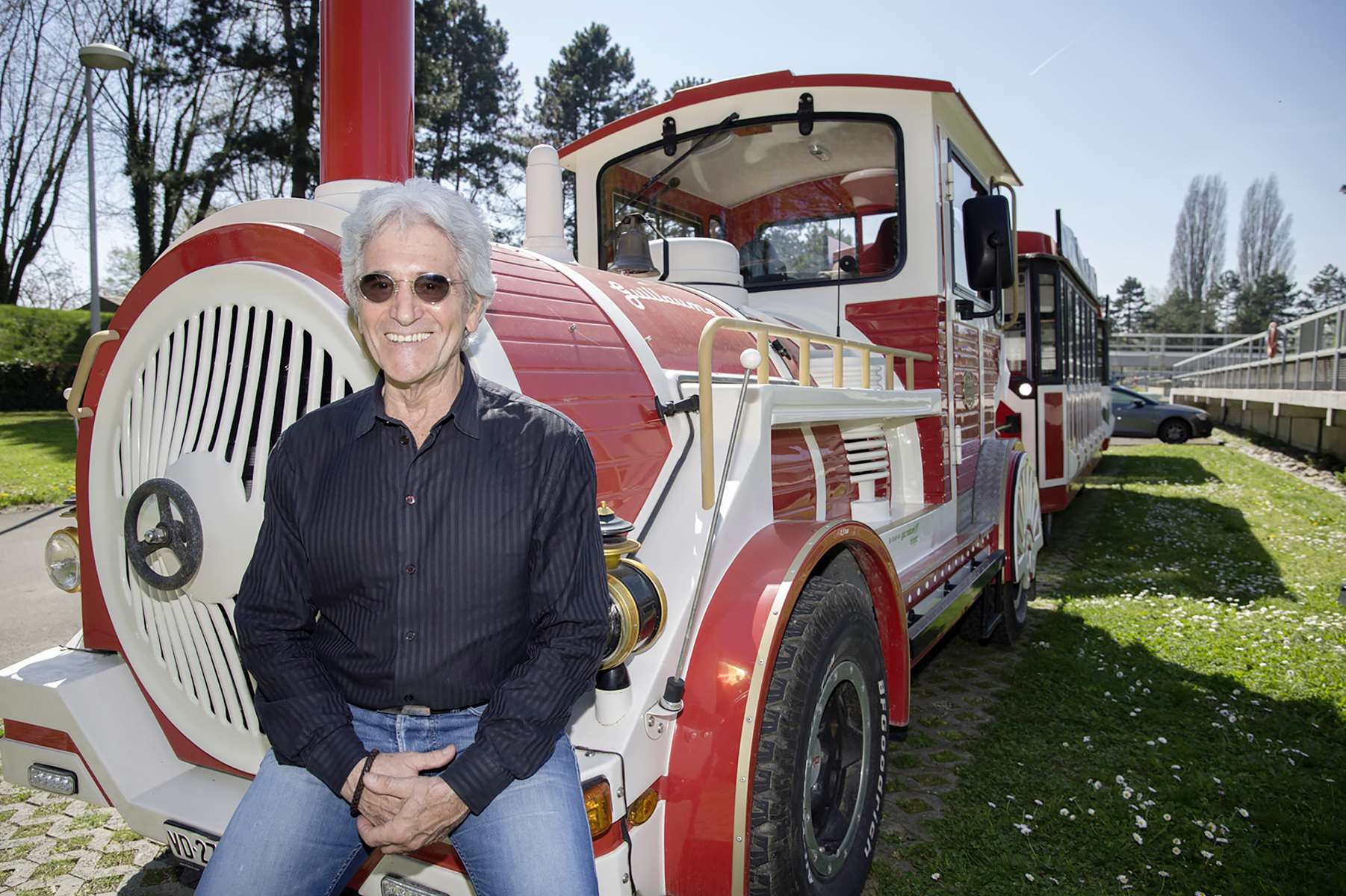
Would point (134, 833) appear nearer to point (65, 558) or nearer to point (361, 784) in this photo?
point (65, 558)

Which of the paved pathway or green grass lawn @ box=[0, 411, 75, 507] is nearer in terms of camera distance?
the paved pathway

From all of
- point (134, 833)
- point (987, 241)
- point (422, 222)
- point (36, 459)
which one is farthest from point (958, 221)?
point (36, 459)

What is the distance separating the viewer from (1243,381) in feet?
63.4

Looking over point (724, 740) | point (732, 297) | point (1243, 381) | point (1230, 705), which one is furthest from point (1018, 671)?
point (1243, 381)

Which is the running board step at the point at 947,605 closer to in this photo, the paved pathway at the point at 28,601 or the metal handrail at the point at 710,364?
the metal handrail at the point at 710,364

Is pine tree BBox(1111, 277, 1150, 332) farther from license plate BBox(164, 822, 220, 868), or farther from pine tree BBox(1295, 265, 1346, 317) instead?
license plate BBox(164, 822, 220, 868)

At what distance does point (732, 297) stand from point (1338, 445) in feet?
42.8

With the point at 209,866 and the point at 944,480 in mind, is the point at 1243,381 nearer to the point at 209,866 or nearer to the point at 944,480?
the point at 944,480

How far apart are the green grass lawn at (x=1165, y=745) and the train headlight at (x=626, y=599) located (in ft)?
5.06

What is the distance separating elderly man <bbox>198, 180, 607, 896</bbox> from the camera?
4.51ft

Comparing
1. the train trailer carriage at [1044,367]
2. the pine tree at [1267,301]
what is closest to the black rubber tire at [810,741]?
the train trailer carriage at [1044,367]

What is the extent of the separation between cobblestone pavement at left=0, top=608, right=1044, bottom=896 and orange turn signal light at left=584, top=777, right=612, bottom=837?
1.43 metres

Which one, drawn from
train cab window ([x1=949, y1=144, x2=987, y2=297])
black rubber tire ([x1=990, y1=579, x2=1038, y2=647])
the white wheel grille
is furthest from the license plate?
black rubber tire ([x1=990, y1=579, x2=1038, y2=647])

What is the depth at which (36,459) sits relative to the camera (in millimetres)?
11727
